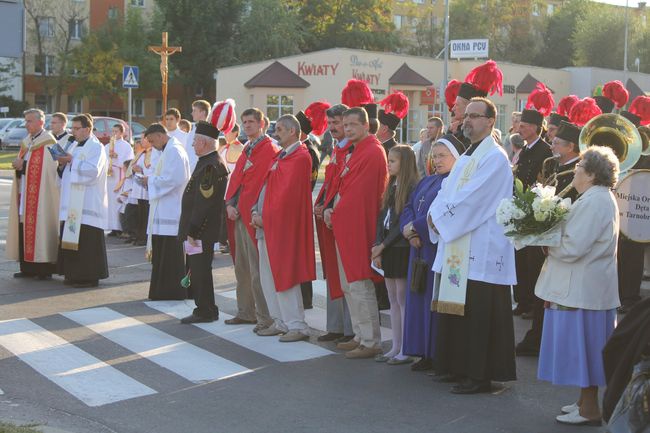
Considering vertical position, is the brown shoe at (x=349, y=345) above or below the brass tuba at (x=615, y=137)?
below

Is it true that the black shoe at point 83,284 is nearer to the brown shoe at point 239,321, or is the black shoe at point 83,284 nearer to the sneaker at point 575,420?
the brown shoe at point 239,321

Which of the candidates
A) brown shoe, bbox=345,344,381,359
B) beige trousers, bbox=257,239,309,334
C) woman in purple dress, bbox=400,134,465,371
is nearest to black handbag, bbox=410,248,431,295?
woman in purple dress, bbox=400,134,465,371

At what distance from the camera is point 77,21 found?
6400cm

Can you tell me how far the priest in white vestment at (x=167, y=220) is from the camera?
10859 mm

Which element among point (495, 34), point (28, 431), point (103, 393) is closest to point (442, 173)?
point (103, 393)

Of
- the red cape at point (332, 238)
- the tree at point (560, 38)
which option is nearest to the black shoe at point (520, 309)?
the red cape at point (332, 238)

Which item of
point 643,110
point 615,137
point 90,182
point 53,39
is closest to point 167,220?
point 90,182

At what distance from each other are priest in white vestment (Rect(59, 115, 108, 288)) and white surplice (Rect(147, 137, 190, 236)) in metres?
1.40

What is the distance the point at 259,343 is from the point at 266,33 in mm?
56233

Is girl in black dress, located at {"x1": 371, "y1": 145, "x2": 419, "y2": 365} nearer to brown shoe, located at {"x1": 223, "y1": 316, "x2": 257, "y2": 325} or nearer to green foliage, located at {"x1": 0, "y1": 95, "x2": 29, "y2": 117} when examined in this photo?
brown shoe, located at {"x1": 223, "y1": 316, "x2": 257, "y2": 325}

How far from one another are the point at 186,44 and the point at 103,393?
5895 cm

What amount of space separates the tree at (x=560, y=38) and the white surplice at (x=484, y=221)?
275ft

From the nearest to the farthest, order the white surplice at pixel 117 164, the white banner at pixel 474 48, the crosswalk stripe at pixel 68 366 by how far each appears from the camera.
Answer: the crosswalk stripe at pixel 68 366, the white surplice at pixel 117 164, the white banner at pixel 474 48

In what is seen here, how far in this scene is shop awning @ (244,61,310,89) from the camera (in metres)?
47.7
